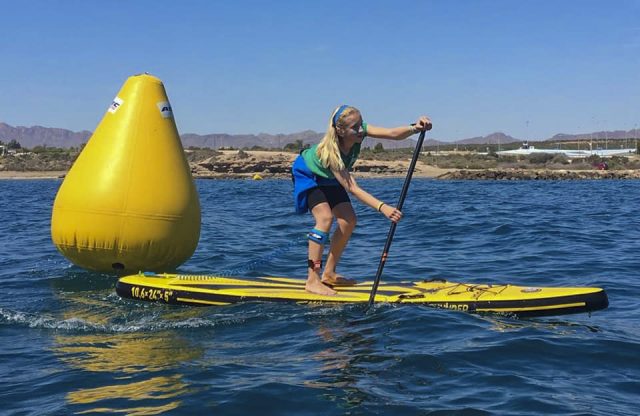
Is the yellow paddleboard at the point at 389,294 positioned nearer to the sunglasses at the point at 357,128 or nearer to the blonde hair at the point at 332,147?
the blonde hair at the point at 332,147

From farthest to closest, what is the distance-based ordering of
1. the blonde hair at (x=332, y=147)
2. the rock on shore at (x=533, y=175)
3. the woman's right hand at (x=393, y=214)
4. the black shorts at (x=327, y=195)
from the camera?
1. the rock on shore at (x=533, y=175)
2. the black shorts at (x=327, y=195)
3. the blonde hair at (x=332, y=147)
4. the woman's right hand at (x=393, y=214)

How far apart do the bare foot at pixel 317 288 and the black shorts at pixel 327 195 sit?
714 mm

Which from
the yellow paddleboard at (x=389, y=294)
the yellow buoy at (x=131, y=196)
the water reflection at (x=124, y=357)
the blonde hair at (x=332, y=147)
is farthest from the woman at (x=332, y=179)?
the yellow buoy at (x=131, y=196)

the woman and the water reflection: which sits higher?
the woman

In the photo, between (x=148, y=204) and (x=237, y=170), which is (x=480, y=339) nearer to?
(x=148, y=204)

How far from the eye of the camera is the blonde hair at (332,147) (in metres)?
6.50

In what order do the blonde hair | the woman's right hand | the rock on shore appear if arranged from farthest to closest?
the rock on shore
the blonde hair
the woman's right hand

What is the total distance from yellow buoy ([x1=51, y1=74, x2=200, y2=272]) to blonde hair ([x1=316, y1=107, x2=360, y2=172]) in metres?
1.94

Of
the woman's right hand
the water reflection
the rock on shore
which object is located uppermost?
the woman's right hand

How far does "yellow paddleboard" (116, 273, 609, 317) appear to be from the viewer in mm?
5949

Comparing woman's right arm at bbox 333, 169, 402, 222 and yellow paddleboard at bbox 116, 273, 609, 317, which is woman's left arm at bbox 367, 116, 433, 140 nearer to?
woman's right arm at bbox 333, 169, 402, 222

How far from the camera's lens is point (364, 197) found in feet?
20.9

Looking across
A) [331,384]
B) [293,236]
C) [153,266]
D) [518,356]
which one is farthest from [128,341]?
[293,236]

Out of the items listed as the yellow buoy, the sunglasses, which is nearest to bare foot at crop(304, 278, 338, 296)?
the sunglasses
